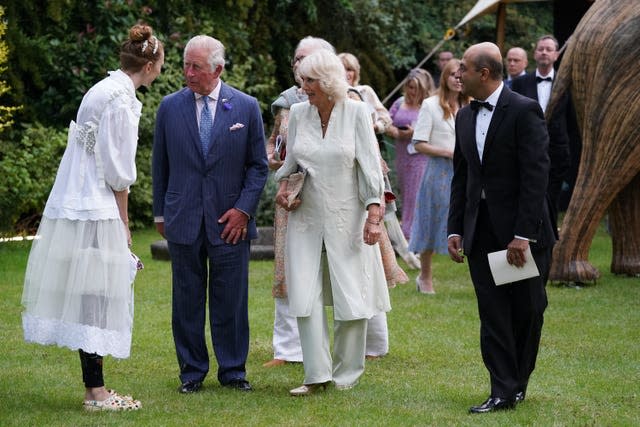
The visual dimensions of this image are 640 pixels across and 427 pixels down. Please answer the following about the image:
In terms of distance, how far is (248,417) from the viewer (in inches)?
269

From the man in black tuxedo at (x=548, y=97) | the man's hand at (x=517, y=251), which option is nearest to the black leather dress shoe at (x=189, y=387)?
the man's hand at (x=517, y=251)

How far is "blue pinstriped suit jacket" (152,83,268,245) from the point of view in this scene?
7469mm

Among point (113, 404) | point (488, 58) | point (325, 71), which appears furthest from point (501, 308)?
point (113, 404)

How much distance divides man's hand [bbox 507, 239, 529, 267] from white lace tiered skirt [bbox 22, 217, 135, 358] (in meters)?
2.02

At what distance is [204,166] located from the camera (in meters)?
7.48

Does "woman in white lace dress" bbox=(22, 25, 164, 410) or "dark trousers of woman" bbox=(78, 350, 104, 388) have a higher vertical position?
"woman in white lace dress" bbox=(22, 25, 164, 410)

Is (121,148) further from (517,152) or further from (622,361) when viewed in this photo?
(622,361)

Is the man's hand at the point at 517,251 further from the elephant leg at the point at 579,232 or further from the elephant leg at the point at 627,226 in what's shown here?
the elephant leg at the point at 627,226

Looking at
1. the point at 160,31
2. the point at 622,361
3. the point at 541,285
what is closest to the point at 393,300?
the point at 622,361

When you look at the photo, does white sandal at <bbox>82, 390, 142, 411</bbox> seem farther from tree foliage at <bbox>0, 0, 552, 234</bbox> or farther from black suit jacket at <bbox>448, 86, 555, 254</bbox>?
tree foliage at <bbox>0, 0, 552, 234</bbox>

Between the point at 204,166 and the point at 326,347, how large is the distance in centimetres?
128

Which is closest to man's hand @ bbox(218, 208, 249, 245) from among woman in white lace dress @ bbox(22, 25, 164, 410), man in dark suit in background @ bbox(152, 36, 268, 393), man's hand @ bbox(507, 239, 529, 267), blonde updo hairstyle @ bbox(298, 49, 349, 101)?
man in dark suit in background @ bbox(152, 36, 268, 393)

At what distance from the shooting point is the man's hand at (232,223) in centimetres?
747

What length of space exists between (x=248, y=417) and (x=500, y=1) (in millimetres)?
13477
